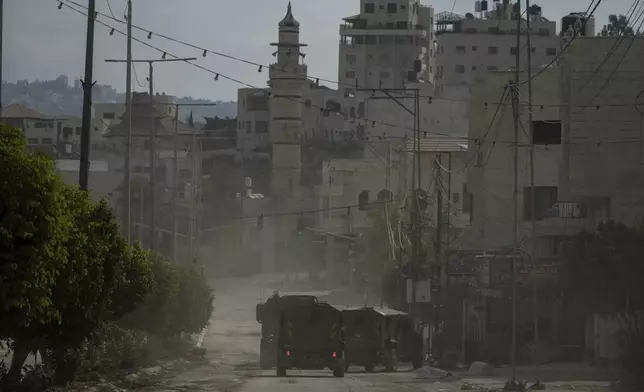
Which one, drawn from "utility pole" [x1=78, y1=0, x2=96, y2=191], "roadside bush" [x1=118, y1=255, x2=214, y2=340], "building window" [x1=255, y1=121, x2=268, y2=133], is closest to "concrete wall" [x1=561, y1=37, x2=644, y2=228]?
"roadside bush" [x1=118, y1=255, x2=214, y2=340]

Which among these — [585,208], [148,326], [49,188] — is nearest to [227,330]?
[585,208]

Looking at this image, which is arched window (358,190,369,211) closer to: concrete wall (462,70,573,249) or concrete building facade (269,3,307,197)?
concrete building facade (269,3,307,197)

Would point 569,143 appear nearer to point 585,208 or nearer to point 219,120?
point 585,208

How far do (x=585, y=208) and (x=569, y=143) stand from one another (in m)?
3.34

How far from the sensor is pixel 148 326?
44875 mm

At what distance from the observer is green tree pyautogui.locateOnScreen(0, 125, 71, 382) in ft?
59.1

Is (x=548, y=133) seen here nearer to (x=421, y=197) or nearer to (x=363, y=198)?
(x=421, y=197)

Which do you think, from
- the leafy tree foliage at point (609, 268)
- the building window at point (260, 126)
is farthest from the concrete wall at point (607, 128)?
the building window at point (260, 126)

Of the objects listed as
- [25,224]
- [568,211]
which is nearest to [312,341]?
[568,211]

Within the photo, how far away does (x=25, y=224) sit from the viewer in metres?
18.2

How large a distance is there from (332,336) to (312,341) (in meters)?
0.62

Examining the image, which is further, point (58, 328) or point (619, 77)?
point (619, 77)

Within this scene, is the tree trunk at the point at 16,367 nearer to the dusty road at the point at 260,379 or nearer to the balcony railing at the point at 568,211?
the dusty road at the point at 260,379

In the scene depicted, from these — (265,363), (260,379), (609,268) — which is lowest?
(265,363)
